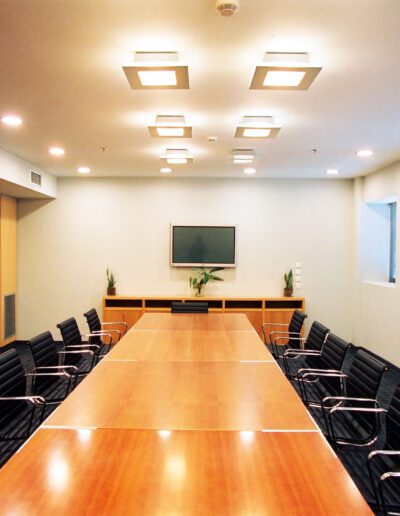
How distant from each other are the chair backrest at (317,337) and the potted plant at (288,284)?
2600 mm

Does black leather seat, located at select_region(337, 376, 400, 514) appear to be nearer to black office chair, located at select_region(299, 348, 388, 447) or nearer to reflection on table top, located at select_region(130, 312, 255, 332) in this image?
black office chair, located at select_region(299, 348, 388, 447)

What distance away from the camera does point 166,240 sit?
6875 millimetres

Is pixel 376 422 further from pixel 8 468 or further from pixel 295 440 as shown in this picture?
pixel 8 468

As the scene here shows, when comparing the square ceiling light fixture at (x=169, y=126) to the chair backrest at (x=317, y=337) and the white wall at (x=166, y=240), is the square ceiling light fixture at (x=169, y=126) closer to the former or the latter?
the chair backrest at (x=317, y=337)

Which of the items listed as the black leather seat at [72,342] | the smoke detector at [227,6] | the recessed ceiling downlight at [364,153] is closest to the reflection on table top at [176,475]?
the smoke detector at [227,6]

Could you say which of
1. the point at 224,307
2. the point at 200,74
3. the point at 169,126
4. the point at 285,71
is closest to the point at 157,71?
the point at 200,74

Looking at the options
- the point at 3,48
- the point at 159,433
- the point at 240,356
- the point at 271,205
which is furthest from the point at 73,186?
the point at 159,433

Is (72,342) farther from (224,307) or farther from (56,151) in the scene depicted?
(224,307)

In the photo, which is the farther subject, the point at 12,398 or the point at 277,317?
the point at 277,317

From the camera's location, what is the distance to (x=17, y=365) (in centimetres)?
284

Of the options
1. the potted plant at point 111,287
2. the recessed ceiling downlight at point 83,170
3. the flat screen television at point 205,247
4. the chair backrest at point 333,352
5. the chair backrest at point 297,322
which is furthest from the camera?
the flat screen television at point 205,247

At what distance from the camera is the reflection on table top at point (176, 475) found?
49.5 inches

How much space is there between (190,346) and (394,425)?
1.66 meters

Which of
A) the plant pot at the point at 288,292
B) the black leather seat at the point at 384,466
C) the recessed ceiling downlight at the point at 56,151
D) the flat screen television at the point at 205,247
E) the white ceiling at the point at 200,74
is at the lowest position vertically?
the black leather seat at the point at 384,466
